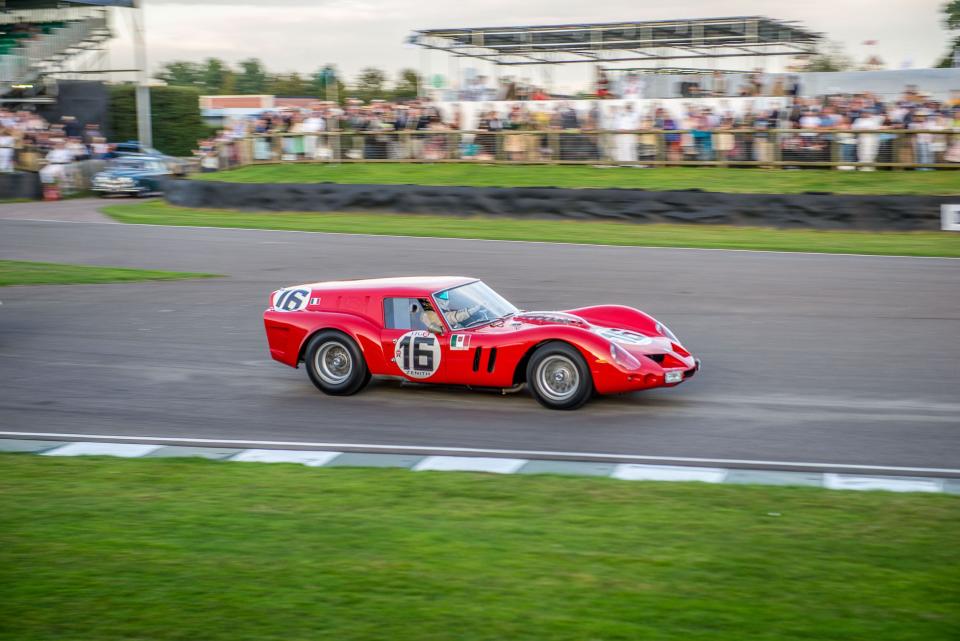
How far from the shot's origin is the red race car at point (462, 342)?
26.8 feet

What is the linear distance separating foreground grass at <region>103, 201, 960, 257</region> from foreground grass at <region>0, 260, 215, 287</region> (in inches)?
211

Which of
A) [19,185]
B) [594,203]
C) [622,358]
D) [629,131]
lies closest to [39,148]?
[19,185]

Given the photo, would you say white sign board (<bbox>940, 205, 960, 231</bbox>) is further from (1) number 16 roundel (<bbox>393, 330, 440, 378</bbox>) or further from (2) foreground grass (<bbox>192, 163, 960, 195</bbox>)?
(1) number 16 roundel (<bbox>393, 330, 440, 378</bbox>)

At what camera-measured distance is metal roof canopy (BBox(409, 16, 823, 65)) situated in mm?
27594

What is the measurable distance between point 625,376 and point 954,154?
17011mm

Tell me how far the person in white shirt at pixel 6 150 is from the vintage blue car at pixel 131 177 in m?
2.43

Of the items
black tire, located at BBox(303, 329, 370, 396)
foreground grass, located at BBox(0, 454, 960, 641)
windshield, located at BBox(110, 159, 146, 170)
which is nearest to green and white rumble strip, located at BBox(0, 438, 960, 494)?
foreground grass, located at BBox(0, 454, 960, 641)

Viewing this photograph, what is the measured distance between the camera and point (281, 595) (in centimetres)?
458

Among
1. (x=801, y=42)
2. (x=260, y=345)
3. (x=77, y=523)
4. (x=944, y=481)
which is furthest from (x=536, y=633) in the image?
(x=801, y=42)

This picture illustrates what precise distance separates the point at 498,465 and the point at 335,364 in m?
2.61

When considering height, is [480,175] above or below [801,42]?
below

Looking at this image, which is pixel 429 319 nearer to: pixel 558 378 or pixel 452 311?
pixel 452 311

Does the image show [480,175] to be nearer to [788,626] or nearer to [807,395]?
[807,395]

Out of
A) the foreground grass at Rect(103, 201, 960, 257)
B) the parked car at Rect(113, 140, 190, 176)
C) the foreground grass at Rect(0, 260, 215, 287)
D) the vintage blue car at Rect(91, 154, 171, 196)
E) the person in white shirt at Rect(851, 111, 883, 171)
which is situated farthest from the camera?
the parked car at Rect(113, 140, 190, 176)
